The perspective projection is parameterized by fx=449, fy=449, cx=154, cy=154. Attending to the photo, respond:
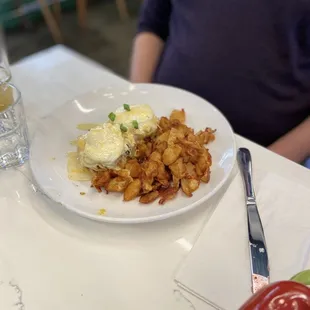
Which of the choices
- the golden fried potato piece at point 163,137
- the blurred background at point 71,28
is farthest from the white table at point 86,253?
the blurred background at point 71,28

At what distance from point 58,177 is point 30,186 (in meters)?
0.07

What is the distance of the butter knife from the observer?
1.93 ft

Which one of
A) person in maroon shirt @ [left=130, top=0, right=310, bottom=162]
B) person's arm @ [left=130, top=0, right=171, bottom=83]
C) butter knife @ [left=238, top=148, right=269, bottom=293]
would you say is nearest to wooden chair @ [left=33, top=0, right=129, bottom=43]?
person's arm @ [left=130, top=0, right=171, bottom=83]

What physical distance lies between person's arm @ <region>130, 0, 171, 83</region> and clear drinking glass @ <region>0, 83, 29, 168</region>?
498 mm

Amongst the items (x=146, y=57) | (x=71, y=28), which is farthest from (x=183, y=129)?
(x=71, y=28)

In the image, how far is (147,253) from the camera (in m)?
0.65

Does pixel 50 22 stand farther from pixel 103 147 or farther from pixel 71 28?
pixel 103 147

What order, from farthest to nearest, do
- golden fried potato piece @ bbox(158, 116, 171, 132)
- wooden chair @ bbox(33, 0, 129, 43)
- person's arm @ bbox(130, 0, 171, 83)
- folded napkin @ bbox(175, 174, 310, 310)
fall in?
wooden chair @ bbox(33, 0, 129, 43) < person's arm @ bbox(130, 0, 171, 83) < golden fried potato piece @ bbox(158, 116, 171, 132) < folded napkin @ bbox(175, 174, 310, 310)

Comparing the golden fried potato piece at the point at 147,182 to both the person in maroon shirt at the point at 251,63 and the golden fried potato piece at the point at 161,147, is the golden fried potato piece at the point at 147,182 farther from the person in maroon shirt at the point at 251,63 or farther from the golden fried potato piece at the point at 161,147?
the person in maroon shirt at the point at 251,63

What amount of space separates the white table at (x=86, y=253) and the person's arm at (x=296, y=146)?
19 cm

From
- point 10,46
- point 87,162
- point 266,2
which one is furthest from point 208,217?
point 10,46

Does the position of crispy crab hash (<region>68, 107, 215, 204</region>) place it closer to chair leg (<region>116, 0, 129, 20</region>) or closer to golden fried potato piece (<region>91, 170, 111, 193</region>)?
golden fried potato piece (<region>91, 170, 111, 193</region>)

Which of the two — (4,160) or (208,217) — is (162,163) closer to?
(208,217)

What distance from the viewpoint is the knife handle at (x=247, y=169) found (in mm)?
718
